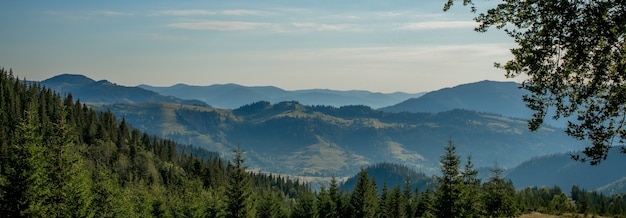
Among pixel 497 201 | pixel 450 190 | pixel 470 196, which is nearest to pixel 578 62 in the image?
pixel 450 190

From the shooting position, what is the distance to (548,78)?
13.3m

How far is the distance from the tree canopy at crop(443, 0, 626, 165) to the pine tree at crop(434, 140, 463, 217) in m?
32.1

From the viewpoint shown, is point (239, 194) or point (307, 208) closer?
point (239, 194)

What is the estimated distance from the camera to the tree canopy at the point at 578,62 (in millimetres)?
12086

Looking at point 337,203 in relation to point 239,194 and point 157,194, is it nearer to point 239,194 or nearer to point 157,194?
point 239,194

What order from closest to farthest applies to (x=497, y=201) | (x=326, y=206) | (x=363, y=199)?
(x=497, y=201) → (x=363, y=199) → (x=326, y=206)

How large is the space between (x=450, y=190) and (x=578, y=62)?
3438 centimetres

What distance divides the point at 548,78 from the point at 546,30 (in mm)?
1490

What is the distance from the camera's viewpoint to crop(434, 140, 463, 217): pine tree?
45.0 m

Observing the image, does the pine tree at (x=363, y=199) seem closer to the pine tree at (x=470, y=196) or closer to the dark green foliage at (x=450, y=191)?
the pine tree at (x=470, y=196)

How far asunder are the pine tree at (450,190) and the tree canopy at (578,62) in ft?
105

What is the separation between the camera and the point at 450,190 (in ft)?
148

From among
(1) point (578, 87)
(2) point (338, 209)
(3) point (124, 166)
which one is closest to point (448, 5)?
(1) point (578, 87)

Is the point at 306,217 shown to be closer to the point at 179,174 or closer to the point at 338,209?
the point at 338,209
